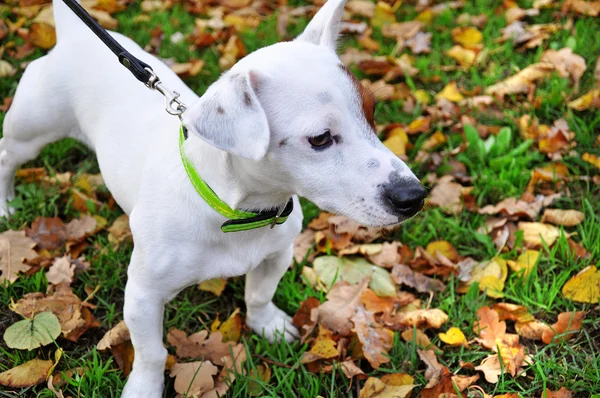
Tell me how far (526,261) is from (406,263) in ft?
1.98

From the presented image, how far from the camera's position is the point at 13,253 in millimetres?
3150

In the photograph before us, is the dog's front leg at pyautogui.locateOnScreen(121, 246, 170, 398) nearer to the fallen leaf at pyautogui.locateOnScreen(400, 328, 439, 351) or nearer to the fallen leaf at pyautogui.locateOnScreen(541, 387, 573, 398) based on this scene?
the fallen leaf at pyautogui.locateOnScreen(400, 328, 439, 351)

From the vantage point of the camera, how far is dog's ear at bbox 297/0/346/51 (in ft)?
7.68

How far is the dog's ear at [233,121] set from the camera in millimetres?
1887

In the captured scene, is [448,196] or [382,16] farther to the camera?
[382,16]

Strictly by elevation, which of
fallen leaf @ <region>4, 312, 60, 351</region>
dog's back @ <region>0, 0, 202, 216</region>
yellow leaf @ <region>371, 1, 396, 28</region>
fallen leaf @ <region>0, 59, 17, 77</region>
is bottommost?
fallen leaf @ <region>4, 312, 60, 351</region>

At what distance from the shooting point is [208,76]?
461 cm

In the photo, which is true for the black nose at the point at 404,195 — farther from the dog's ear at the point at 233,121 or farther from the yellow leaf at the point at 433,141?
the yellow leaf at the point at 433,141

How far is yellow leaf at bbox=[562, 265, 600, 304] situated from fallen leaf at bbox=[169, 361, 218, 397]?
5.62 feet

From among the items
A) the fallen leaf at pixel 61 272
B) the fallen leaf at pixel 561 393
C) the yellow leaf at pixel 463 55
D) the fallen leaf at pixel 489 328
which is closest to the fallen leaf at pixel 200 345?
the fallen leaf at pixel 61 272

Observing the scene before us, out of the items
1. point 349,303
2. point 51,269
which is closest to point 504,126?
point 349,303

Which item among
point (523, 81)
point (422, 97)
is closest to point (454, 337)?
point (422, 97)

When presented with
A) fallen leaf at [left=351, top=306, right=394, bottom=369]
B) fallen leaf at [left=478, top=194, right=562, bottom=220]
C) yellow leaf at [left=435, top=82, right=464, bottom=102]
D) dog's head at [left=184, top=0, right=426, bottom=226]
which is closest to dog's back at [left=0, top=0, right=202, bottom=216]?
dog's head at [left=184, top=0, right=426, bottom=226]

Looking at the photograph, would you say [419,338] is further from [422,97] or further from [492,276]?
[422,97]
